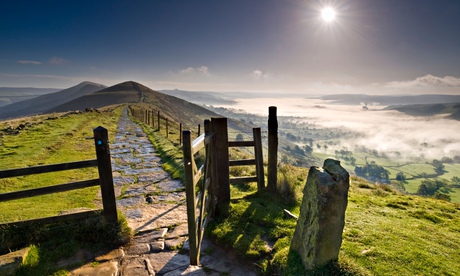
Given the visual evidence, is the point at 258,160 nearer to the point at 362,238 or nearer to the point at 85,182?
the point at 362,238

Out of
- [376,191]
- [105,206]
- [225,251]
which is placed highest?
[105,206]

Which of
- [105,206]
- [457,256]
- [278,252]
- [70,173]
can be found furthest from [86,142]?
[457,256]

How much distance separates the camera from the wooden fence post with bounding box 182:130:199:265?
3.90 m

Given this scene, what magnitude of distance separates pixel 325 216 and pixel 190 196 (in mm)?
2166

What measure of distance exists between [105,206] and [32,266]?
1.46 m

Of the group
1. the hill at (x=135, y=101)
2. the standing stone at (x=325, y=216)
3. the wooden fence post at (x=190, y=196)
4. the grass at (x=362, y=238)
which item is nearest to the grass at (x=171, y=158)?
the grass at (x=362, y=238)

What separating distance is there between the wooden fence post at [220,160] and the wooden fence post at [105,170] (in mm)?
2325

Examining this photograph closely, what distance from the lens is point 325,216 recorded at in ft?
11.8

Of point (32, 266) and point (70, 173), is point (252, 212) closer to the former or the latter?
point (32, 266)

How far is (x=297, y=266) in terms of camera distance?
3939 millimetres

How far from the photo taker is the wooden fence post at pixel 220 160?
6074 millimetres

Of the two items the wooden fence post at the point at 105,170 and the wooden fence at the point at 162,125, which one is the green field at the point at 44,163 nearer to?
the wooden fence post at the point at 105,170

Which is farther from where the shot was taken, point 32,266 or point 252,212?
point 252,212

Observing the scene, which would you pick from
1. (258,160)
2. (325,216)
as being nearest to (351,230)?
(325,216)
